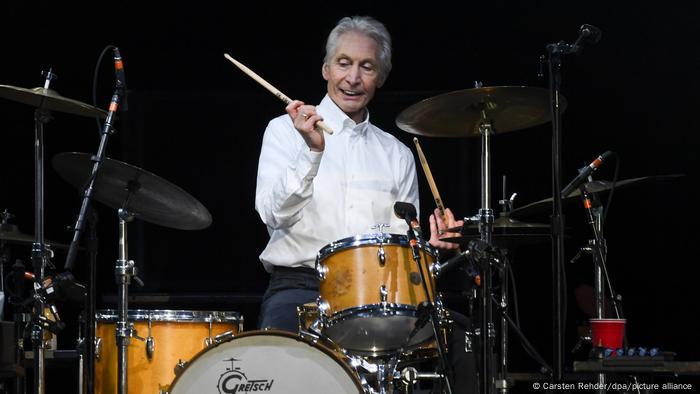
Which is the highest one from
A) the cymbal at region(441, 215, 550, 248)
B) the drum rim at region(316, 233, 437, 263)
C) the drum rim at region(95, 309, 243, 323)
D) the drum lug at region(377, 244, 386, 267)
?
the cymbal at region(441, 215, 550, 248)

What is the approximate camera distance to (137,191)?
13.0 feet

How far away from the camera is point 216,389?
3.27 m

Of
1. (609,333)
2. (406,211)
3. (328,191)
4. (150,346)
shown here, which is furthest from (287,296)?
(609,333)

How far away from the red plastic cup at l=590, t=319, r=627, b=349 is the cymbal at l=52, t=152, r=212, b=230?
1.75 meters

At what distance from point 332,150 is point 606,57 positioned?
6.89 feet

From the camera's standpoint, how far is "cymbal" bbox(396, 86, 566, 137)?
3.69 meters

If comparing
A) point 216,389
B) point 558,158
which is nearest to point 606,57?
point 558,158

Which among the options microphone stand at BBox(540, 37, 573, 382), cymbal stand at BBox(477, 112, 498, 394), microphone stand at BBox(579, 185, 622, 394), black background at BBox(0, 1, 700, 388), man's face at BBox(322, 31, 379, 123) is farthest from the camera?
black background at BBox(0, 1, 700, 388)

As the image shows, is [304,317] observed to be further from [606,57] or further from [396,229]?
[606,57]

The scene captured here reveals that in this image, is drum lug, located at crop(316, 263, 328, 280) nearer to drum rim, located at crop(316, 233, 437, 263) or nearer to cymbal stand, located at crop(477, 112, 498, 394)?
drum rim, located at crop(316, 233, 437, 263)

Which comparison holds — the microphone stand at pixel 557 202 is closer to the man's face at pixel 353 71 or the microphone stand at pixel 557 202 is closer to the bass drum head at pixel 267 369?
the bass drum head at pixel 267 369

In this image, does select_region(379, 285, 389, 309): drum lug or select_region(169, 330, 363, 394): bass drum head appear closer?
select_region(169, 330, 363, 394): bass drum head

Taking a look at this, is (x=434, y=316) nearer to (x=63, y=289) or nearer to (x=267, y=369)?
(x=267, y=369)

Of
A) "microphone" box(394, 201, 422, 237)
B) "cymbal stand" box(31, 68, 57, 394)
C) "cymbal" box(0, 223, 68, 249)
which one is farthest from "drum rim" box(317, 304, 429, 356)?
"cymbal" box(0, 223, 68, 249)
